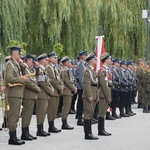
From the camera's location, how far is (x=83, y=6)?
2673 cm

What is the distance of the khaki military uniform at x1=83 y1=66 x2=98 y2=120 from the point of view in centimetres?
1283

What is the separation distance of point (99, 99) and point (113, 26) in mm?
17342

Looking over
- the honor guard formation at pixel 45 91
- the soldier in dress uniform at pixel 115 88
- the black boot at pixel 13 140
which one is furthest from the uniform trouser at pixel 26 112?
the soldier in dress uniform at pixel 115 88

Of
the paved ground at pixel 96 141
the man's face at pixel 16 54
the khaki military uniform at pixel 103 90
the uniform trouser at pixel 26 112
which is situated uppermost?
the man's face at pixel 16 54

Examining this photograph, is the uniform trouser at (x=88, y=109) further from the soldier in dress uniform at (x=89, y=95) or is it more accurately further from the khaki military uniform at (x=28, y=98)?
the khaki military uniform at (x=28, y=98)

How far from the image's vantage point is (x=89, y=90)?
1281 cm

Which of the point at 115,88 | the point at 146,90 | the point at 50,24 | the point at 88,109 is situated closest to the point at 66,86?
the point at 88,109

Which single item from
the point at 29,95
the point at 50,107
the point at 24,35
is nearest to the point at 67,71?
the point at 50,107

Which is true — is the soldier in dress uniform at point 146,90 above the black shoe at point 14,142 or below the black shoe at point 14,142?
above

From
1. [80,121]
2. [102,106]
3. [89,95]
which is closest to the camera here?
[89,95]

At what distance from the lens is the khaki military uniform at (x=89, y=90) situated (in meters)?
12.8

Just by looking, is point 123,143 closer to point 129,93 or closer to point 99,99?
point 99,99

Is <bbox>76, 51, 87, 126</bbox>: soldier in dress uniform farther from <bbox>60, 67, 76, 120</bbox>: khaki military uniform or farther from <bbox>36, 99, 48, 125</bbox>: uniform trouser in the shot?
<bbox>36, 99, 48, 125</bbox>: uniform trouser

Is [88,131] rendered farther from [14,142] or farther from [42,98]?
[14,142]
